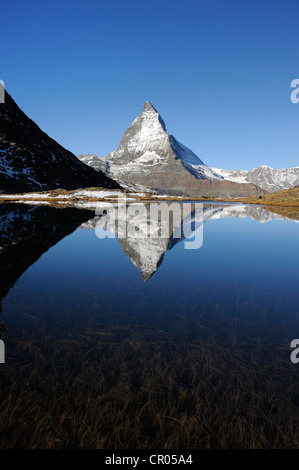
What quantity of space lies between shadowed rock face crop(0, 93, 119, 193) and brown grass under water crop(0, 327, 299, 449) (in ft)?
420

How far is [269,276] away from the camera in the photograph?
1481 centimetres

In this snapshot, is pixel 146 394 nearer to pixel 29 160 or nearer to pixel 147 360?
pixel 147 360

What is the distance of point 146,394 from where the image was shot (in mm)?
5379

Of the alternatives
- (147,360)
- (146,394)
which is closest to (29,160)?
(147,360)

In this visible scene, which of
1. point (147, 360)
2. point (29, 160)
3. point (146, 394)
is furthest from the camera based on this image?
point (29, 160)

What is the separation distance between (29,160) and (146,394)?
170 meters

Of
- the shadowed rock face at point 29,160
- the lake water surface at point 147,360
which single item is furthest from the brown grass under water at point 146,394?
the shadowed rock face at point 29,160

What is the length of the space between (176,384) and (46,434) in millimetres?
2756

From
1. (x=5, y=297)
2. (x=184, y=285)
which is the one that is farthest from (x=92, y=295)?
(x=184, y=285)

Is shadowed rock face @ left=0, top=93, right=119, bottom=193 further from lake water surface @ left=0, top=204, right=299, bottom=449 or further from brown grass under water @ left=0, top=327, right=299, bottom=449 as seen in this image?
brown grass under water @ left=0, top=327, right=299, bottom=449

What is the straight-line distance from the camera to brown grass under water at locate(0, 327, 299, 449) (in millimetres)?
4430

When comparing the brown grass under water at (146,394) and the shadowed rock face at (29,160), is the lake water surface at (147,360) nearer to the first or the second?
the brown grass under water at (146,394)

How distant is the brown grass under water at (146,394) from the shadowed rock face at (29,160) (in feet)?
420
